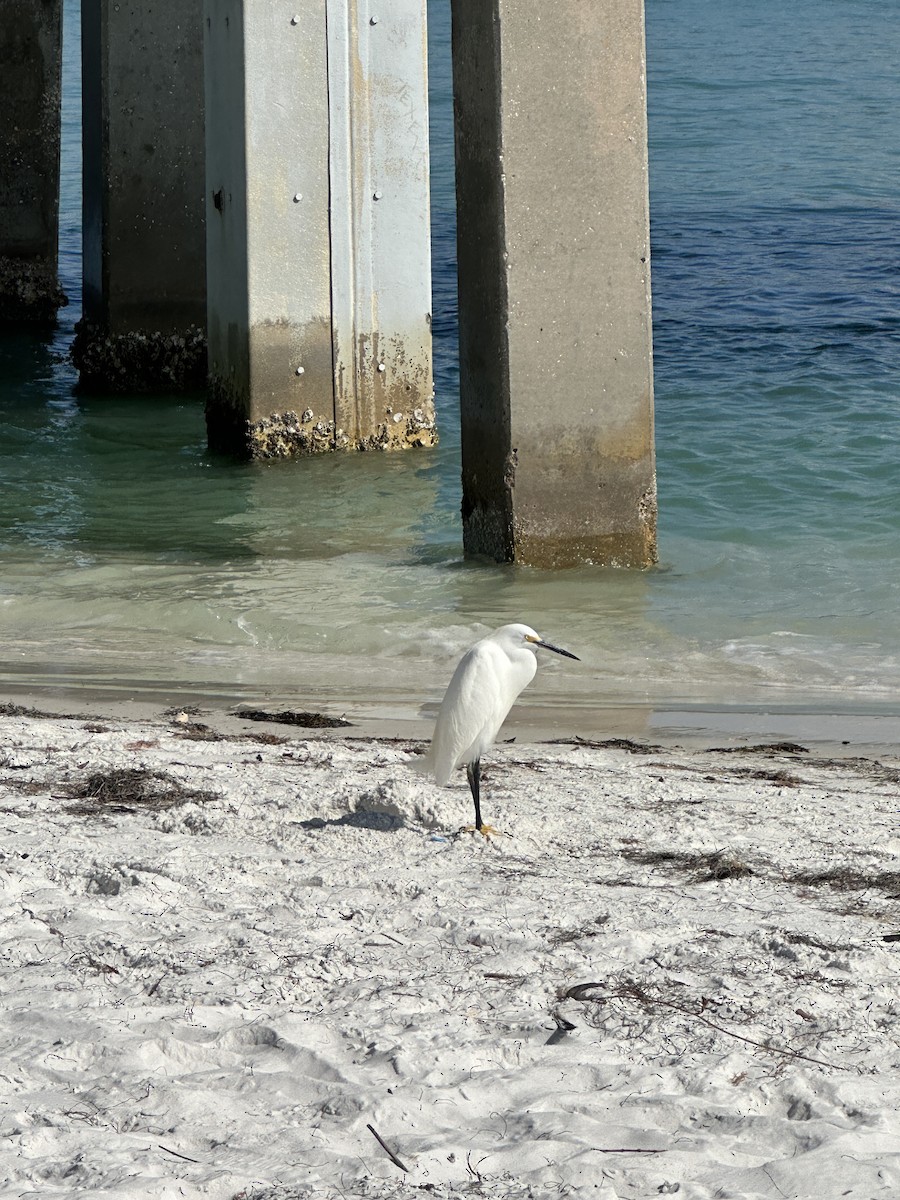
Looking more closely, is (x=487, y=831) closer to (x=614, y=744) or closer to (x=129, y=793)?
(x=129, y=793)

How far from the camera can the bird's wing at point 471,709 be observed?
4656 mm

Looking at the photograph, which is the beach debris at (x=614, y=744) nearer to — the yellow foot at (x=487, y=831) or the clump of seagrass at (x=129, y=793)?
the yellow foot at (x=487, y=831)

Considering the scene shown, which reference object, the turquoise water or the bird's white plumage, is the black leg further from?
the turquoise water

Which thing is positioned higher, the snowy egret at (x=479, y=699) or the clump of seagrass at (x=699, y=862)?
the snowy egret at (x=479, y=699)

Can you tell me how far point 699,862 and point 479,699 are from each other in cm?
84

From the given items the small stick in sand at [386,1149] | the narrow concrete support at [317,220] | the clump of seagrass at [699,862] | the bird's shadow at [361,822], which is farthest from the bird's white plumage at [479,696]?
the narrow concrete support at [317,220]

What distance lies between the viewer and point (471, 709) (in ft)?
15.3

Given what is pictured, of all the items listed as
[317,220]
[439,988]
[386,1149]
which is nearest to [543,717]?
[439,988]

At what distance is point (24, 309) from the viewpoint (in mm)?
19984

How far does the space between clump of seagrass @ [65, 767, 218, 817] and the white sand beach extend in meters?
0.01

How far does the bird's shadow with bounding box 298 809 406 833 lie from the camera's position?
4.68m

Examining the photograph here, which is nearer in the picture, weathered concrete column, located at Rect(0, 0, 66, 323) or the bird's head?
the bird's head

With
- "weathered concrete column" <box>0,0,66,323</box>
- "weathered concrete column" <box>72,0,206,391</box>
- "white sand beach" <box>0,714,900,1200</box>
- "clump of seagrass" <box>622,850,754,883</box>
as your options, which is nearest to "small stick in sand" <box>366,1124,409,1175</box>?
"white sand beach" <box>0,714,900,1200</box>

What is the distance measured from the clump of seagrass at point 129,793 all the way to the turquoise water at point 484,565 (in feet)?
5.74
